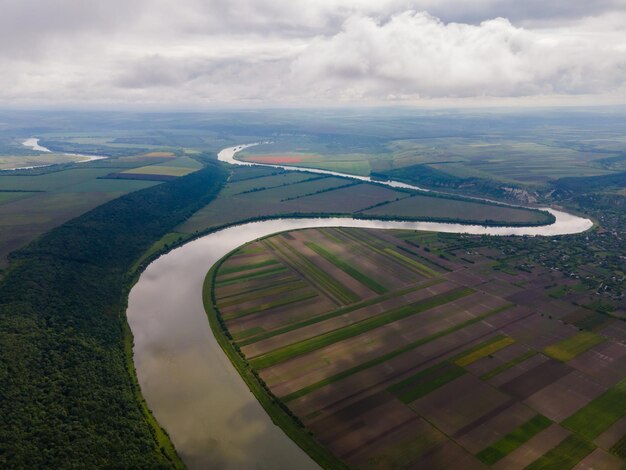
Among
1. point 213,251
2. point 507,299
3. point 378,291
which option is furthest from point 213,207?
point 507,299

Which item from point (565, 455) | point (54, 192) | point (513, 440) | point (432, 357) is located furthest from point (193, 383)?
point (54, 192)

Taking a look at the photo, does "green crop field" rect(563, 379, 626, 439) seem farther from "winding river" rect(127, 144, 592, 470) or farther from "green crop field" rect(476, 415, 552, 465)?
"winding river" rect(127, 144, 592, 470)

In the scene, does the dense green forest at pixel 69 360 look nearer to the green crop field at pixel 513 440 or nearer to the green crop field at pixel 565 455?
the green crop field at pixel 513 440

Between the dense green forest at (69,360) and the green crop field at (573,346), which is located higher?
the dense green forest at (69,360)

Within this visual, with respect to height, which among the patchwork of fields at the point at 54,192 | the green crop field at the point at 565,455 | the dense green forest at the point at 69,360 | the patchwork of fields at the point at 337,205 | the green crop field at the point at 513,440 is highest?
the patchwork of fields at the point at 54,192

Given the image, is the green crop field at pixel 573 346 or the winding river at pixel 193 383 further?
the green crop field at pixel 573 346

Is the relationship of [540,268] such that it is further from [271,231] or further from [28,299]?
[28,299]

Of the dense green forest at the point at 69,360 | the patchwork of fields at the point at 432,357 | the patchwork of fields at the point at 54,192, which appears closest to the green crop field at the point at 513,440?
the patchwork of fields at the point at 432,357
